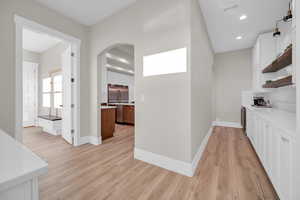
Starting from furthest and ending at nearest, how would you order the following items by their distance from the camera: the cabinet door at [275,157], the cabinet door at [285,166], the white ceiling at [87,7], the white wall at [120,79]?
the white wall at [120,79] → the white ceiling at [87,7] → the cabinet door at [275,157] → the cabinet door at [285,166]

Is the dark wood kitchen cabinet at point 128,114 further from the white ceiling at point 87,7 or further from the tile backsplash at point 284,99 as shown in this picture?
the tile backsplash at point 284,99

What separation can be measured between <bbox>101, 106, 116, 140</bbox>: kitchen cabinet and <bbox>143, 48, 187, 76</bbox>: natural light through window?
183 cm

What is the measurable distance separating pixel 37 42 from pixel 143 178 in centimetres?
545

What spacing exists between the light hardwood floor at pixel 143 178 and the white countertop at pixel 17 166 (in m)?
1.13

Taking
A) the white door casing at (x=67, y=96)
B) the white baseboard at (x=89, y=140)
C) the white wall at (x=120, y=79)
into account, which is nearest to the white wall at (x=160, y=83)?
the white baseboard at (x=89, y=140)

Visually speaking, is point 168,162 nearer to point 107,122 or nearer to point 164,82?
point 164,82

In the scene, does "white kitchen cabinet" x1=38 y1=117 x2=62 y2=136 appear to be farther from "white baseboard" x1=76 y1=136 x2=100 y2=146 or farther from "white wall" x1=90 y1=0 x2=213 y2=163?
"white wall" x1=90 y1=0 x2=213 y2=163

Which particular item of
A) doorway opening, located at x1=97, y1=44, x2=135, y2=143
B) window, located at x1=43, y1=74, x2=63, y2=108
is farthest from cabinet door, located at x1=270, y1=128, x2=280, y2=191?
window, located at x1=43, y1=74, x2=63, y2=108

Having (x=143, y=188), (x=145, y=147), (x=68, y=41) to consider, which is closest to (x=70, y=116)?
(x=68, y=41)

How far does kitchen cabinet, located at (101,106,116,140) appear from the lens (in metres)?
3.40

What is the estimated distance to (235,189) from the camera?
5.21 feet

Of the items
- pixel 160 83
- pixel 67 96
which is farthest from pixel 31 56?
pixel 160 83

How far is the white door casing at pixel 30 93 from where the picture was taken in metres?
5.00

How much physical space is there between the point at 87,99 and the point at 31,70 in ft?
12.9
